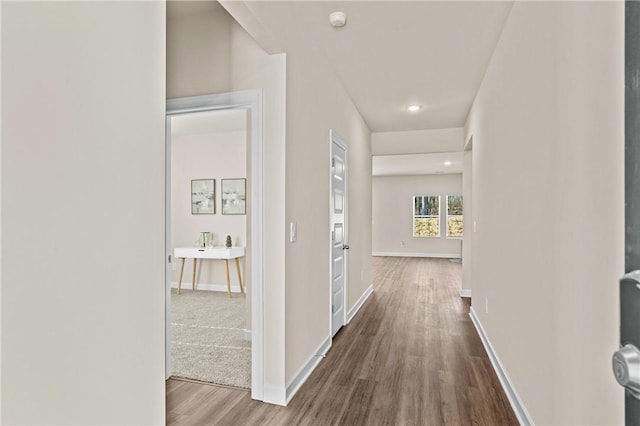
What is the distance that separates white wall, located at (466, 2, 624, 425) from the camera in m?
1.13

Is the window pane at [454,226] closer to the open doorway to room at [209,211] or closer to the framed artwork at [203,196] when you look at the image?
the open doorway to room at [209,211]

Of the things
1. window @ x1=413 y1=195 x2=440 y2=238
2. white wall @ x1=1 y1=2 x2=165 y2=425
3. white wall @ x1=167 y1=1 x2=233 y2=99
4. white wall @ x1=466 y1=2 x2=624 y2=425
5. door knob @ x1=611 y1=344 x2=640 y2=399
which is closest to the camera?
door knob @ x1=611 y1=344 x2=640 y2=399

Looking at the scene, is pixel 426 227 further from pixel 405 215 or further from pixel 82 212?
pixel 82 212

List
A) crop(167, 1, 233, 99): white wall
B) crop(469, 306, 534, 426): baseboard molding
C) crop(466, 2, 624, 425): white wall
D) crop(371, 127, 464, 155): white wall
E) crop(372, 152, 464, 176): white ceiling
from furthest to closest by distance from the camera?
crop(372, 152, 464, 176): white ceiling → crop(371, 127, 464, 155): white wall → crop(167, 1, 233, 99): white wall → crop(469, 306, 534, 426): baseboard molding → crop(466, 2, 624, 425): white wall

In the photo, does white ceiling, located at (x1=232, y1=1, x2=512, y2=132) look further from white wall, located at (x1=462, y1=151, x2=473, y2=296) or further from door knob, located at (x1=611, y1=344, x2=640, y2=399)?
door knob, located at (x1=611, y1=344, x2=640, y2=399)

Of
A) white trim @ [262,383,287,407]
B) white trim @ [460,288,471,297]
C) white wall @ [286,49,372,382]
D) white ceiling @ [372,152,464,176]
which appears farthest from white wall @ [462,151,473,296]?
white trim @ [262,383,287,407]

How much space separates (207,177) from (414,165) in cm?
519

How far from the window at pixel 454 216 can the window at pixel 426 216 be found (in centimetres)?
32

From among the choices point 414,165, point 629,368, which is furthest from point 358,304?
point 414,165

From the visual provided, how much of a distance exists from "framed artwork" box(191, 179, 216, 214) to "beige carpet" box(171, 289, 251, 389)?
160cm

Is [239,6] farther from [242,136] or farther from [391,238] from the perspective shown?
[391,238]

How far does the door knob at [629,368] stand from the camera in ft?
1.79

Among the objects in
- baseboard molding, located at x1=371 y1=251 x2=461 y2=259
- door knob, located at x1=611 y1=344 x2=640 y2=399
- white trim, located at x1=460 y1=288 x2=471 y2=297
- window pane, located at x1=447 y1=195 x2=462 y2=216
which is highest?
window pane, located at x1=447 y1=195 x2=462 y2=216

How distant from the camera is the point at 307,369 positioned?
9.14ft
